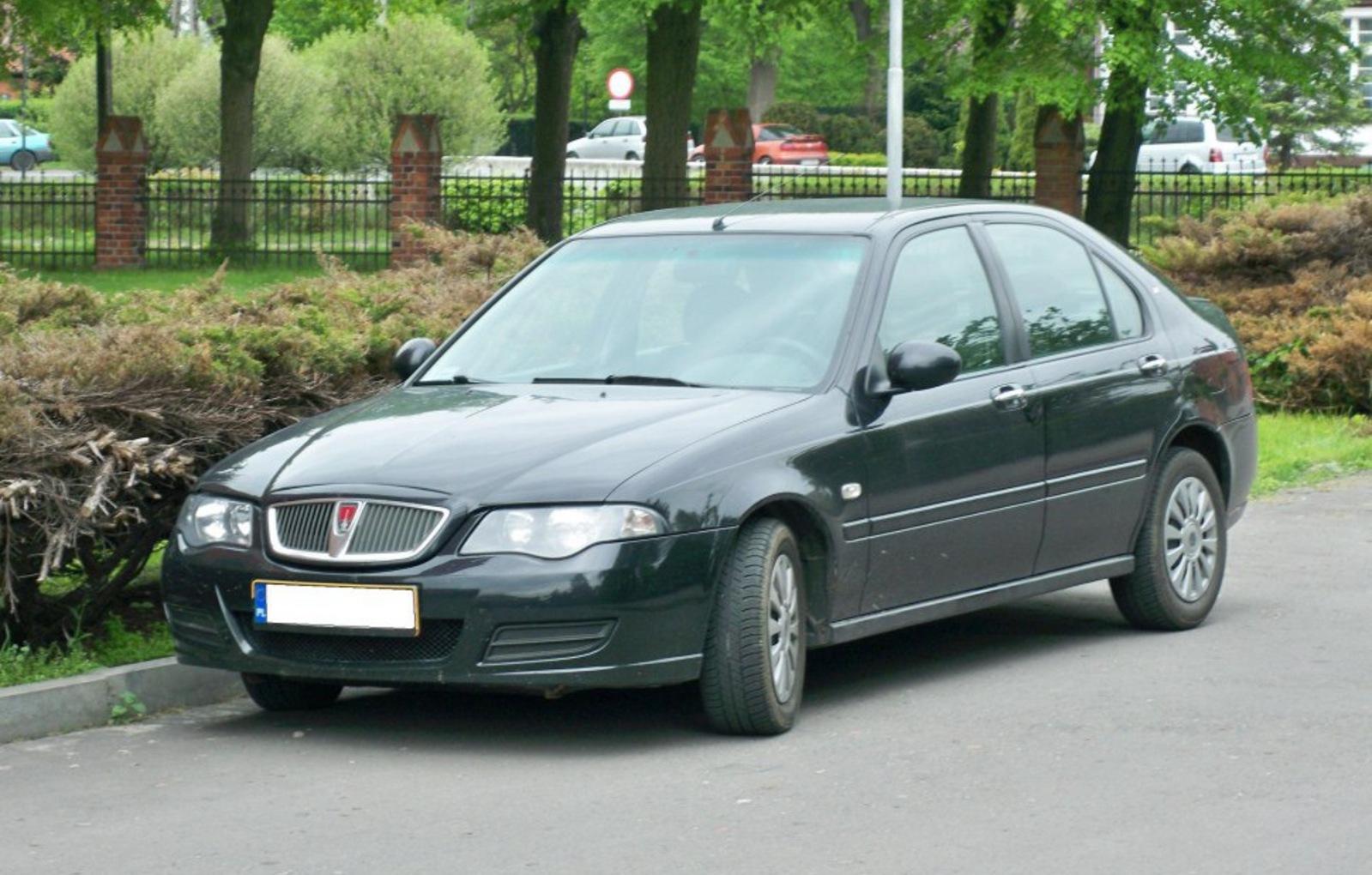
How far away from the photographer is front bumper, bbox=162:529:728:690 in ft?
21.9

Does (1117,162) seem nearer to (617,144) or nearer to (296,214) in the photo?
(296,214)

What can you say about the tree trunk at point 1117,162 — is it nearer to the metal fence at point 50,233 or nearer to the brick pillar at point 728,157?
the brick pillar at point 728,157

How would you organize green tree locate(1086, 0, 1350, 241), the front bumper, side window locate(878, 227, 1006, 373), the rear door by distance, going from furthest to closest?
green tree locate(1086, 0, 1350, 241), the rear door, side window locate(878, 227, 1006, 373), the front bumper

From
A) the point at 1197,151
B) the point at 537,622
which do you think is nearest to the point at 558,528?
the point at 537,622

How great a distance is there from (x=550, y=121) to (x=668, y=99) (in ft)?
8.28

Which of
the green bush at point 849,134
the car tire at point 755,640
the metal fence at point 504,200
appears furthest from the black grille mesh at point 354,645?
the green bush at point 849,134

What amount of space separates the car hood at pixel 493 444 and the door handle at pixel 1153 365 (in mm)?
1966

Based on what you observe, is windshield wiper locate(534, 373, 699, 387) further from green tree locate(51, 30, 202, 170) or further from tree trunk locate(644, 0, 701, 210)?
green tree locate(51, 30, 202, 170)

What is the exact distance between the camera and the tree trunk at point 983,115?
2864 cm

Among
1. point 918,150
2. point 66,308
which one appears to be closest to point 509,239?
point 66,308

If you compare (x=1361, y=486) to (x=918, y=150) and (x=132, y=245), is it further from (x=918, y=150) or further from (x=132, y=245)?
(x=918, y=150)

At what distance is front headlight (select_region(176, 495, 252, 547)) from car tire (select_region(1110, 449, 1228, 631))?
3447mm

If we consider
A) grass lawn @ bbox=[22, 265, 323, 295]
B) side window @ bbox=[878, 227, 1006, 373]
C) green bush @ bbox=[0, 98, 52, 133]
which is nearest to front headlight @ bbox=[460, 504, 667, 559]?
→ side window @ bbox=[878, 227, 1006, 373]

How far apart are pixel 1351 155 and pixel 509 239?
47249 millimetres
